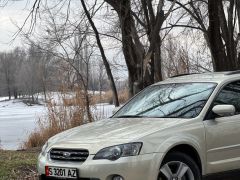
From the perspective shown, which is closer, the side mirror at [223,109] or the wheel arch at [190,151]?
the wheel arch at [190,151]

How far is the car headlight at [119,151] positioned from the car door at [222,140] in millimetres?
1082

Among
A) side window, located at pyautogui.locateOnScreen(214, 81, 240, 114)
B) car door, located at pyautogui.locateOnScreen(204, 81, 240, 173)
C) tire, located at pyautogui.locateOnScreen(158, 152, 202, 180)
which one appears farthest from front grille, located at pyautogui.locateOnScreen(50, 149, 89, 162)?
side window, located at pyautogui.locateOnScreen(214, 81, 240, 114)

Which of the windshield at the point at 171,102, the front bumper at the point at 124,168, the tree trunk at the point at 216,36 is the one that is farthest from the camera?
the tree trunk at the point at 216,36

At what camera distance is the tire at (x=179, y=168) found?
5.98 metres

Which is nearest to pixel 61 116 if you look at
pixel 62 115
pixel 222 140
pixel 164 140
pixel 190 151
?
pixel 62 115

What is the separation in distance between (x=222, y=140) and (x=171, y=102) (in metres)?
0.81

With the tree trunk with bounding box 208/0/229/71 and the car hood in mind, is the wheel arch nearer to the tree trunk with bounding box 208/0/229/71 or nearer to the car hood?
the car hood

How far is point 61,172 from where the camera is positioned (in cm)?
596

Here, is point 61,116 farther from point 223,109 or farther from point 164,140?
point 164,140

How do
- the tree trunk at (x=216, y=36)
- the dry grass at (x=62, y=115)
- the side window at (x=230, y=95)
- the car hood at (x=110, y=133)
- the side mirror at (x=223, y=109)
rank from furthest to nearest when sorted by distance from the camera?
the dry grass at (x=62, y=115) → the tree trunk at (x=216, y=36) → the side window at (x=230, y=95) → the side mirror at (x=223, y=109) → the car hood at (x=110, y=133)

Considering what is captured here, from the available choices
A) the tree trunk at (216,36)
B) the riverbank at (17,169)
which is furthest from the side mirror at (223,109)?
the tree trunk at (216,36)

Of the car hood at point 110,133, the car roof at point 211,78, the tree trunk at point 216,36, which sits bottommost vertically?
the car hood at point 110,133

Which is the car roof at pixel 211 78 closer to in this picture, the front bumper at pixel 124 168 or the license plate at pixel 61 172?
the front bumper at pixel 124 168

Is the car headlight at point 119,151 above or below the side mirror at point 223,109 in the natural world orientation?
below
